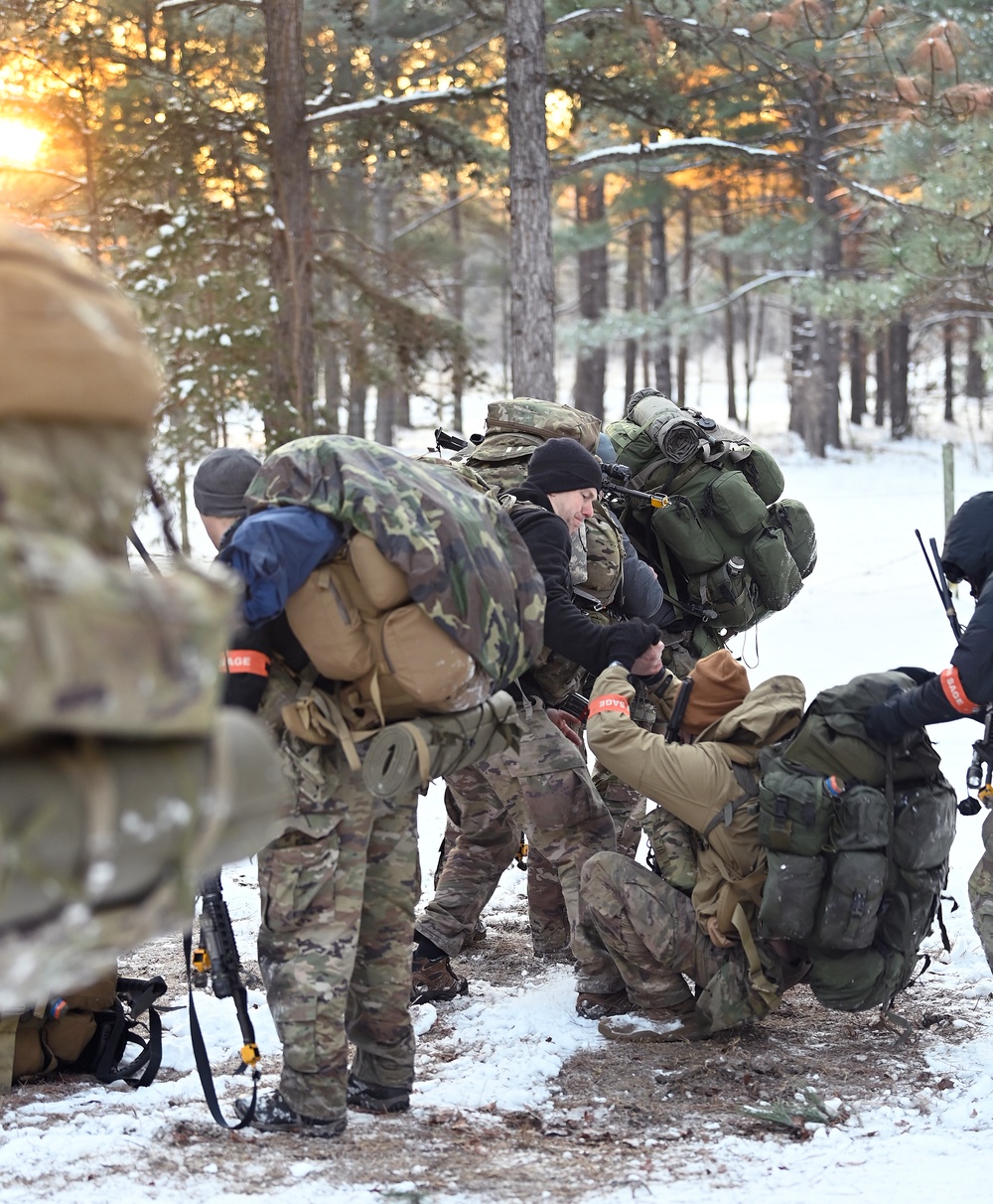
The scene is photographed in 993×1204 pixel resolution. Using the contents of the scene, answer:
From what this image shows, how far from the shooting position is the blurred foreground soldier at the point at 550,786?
455cm

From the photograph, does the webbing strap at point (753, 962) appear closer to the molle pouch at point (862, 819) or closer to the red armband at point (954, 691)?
the molle pouch at point (862, 819)

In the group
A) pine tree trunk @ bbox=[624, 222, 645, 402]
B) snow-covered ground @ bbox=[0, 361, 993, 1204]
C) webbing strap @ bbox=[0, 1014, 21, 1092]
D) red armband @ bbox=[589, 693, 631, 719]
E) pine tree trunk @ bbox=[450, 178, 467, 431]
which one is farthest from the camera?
pine tree trunk @ bbox=[624, 222, 645, 402]

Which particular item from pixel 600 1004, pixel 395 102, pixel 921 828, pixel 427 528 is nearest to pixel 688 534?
pixel 921 828

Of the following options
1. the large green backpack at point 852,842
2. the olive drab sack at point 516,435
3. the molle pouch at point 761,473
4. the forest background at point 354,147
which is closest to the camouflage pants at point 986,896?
the large green backpack at point 852,842

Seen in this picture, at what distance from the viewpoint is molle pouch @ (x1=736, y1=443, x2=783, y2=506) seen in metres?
5.89

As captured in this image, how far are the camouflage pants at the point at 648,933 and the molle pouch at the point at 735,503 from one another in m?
1.84

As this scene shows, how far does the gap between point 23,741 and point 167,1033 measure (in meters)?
3.19

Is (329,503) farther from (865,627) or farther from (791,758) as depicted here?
(865,627)

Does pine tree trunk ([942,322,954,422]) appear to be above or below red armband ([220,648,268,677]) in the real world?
above

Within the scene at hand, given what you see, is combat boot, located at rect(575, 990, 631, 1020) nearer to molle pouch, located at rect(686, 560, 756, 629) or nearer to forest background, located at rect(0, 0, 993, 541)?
molle pouch, located at rect(686, 560, 756, 629)

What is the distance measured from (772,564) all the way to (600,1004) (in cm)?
218

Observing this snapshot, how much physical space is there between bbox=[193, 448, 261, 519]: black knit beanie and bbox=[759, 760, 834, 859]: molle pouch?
1980 mm

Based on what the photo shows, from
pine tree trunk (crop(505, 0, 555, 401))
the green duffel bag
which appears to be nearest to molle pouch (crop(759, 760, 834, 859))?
the green duffel bag

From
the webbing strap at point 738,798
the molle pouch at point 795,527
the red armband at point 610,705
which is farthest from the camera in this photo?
the molle pouch at point 795,527
